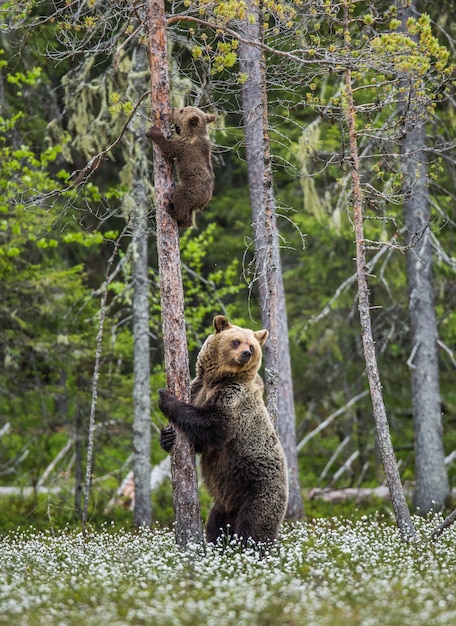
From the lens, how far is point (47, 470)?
18.2 metres

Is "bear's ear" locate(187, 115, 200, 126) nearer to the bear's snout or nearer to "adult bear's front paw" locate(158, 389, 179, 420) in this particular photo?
the bear's snout

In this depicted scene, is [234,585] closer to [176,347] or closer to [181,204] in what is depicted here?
[176,347]

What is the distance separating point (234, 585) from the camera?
6590 mm

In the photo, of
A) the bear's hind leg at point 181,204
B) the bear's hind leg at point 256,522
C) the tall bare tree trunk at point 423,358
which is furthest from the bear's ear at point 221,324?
the tall bare tree trunk at point 423,358

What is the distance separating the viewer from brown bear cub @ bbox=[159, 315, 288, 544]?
28.9 feet

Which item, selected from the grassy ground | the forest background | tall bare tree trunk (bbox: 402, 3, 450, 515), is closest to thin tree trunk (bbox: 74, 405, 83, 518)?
the forest background

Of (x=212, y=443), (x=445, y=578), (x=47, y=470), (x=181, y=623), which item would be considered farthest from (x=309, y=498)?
(x=181, y=623)

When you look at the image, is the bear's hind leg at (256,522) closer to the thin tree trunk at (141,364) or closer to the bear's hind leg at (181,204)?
the bear's hind leg at (181,204)

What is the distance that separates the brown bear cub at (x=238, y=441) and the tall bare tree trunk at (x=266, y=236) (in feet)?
5.94

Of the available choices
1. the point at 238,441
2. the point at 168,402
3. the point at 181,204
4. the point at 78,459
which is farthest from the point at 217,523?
the point at 78,459

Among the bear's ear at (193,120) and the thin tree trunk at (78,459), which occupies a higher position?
the bear's ear at (193,120)

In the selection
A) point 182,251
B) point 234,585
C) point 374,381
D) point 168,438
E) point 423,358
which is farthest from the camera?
point 182,251

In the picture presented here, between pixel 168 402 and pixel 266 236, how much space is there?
10.5ft

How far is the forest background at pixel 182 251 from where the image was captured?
13305 millimetres
